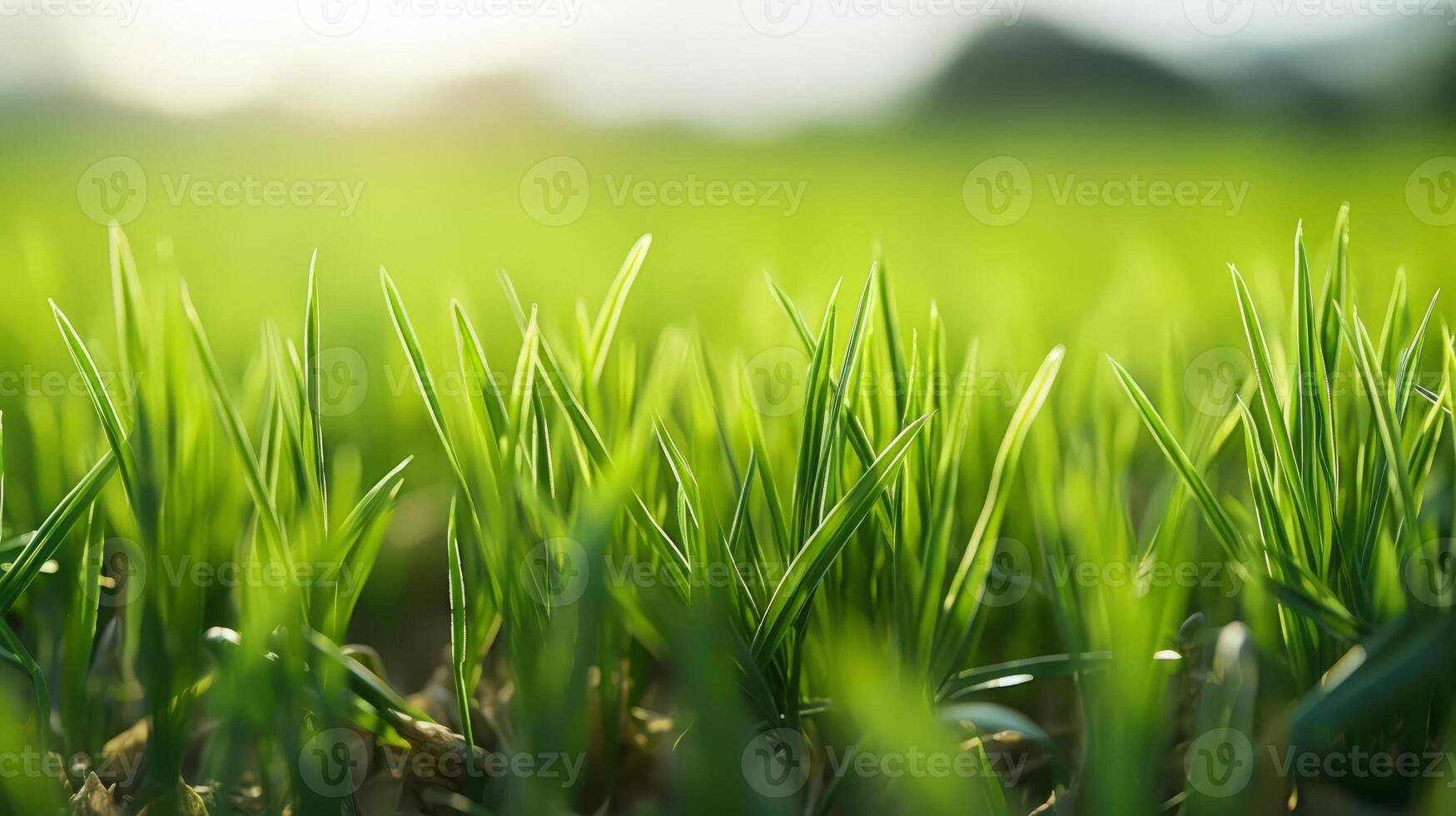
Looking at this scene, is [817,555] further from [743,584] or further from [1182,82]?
[1182,82]

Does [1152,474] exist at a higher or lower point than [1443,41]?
lower

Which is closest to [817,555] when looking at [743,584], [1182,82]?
[743,584]

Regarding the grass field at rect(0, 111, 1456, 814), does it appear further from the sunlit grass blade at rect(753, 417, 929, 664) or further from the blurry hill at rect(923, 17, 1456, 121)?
the blurry hill at rect(923, 17, 1456, 121)

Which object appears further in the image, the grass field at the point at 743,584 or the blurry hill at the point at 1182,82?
the blurry hill at the point at 1182,82

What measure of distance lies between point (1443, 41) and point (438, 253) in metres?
Answer: 5.82

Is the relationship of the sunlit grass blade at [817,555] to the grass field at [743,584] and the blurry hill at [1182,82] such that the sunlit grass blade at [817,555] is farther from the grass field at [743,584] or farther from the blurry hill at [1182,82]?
the blurry hill at [1182,82]

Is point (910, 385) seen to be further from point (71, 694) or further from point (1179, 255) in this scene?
point (1179, 255)

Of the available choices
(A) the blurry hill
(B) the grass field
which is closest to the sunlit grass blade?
(B) the grass field

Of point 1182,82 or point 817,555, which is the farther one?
point 1182,82

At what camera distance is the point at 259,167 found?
358cm

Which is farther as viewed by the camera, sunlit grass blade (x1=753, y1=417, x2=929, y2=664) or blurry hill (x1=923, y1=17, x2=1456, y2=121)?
blurry hill (x1=923, y1=17, x2=1456, y2=121)

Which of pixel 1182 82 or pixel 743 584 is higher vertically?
pixel 1182 82

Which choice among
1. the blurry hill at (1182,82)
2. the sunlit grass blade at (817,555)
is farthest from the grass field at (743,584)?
the blurry hill at (1182,82)

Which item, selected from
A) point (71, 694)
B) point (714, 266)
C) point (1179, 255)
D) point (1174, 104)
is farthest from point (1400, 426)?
point (1174, 104)
